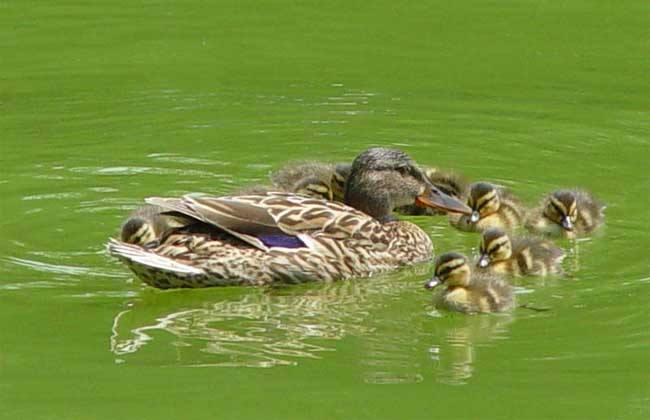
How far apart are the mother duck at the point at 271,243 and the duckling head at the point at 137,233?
5 centimetres

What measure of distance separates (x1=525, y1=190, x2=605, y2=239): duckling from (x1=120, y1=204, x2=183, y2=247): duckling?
1.76m

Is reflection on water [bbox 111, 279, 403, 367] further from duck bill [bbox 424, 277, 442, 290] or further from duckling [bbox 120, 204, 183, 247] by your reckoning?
duckling [bbox 120, 204, 183, 247]

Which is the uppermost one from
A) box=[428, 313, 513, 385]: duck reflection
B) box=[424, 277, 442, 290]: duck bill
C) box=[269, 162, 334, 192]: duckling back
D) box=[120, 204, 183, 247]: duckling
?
box=[120, 204, 183, 247]: duckling

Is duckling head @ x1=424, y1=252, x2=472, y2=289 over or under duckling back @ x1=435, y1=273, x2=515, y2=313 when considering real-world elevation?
over

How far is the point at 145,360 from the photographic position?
6965 millimetres

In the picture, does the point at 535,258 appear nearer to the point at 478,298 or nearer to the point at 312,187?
the point at 478,298

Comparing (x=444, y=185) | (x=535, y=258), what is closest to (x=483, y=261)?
(x=535, y=258)

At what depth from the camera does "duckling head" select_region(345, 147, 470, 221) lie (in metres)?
8.98

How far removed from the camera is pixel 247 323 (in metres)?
7.55

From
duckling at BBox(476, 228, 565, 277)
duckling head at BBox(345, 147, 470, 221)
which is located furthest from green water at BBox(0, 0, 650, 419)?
duckling head at BBox(345, 147, 470, 221)

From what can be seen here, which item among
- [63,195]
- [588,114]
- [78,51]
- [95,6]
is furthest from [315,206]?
[95,6]

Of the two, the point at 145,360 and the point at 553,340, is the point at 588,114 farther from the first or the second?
the point at 145,360

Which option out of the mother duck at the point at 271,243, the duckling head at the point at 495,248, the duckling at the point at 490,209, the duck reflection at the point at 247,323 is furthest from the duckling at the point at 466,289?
the duckling at the point at 490,209

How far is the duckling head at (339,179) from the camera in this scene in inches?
372
